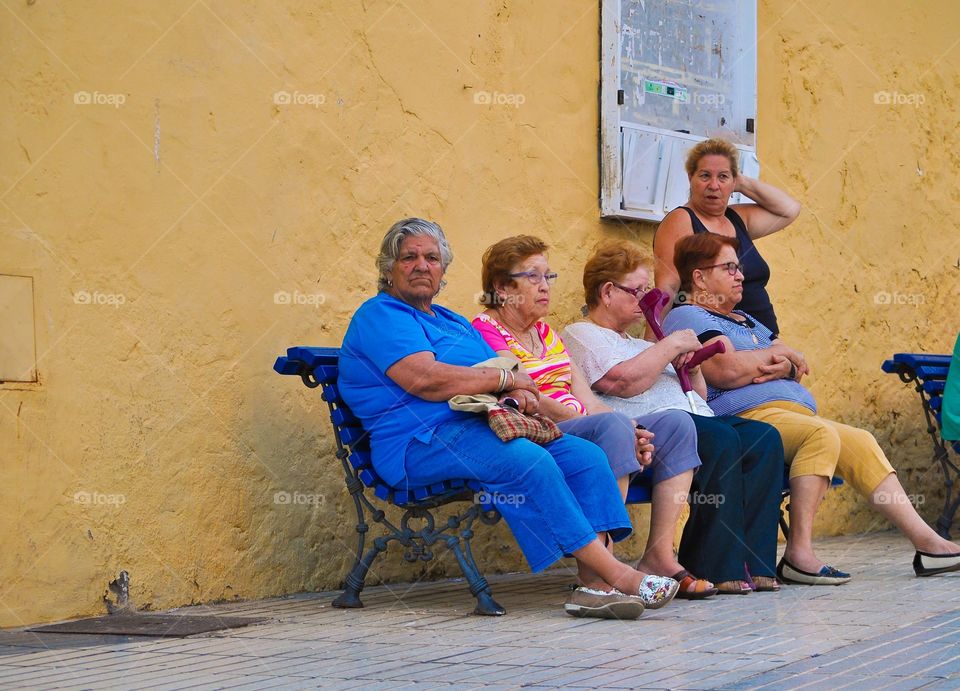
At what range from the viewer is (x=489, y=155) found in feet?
20.2

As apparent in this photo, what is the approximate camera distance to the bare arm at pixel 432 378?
15.7ft

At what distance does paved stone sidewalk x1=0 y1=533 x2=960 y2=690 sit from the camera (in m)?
3.54

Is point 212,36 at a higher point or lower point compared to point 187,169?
higher

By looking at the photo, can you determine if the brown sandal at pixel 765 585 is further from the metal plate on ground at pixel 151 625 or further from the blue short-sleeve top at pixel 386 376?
the metal plate on ground at pixel 151 625

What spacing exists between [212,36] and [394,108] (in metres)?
0.91

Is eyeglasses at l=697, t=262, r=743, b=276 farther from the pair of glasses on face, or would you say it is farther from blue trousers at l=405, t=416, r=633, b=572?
blue trousers at l=405, t=416, r=633, b=572

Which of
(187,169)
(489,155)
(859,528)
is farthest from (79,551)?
(859,528)

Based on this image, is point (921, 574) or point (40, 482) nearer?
point (40, 482)

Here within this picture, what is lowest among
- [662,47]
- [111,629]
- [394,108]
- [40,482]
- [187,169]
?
[111,629]

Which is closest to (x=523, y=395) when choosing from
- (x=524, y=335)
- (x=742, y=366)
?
(x=524, y=335)

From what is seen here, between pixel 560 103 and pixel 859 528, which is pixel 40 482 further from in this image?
pixel 859 528

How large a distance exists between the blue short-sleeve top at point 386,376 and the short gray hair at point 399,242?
0.35ft

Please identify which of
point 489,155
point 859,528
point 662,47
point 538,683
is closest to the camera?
point 538,683

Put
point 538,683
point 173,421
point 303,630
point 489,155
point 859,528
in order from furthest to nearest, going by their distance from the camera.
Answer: point 859,528, point 489,155, point 173,421, point 303,630, point 538,683
